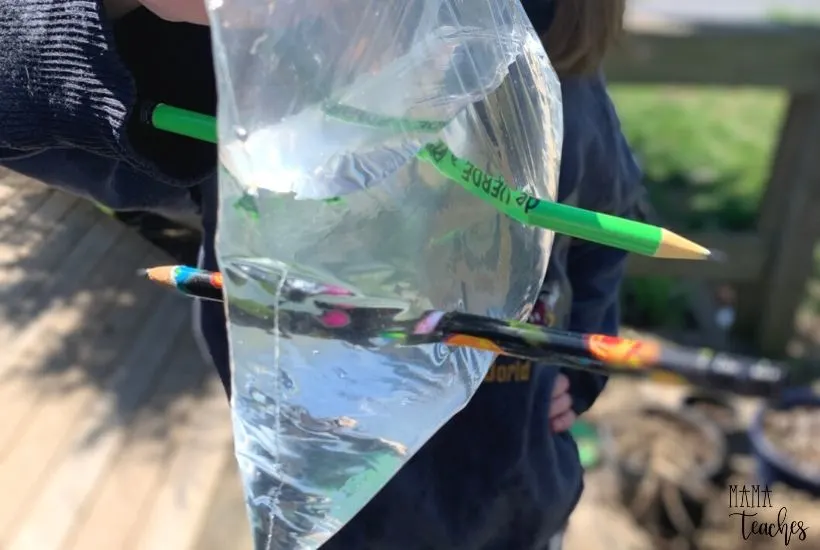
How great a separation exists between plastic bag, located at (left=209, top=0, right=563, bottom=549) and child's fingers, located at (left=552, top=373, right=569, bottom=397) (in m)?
0.38

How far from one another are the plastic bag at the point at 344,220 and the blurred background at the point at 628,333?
1.27 ft

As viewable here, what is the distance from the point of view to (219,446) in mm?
1614

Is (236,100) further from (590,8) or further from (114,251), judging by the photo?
(114,251)

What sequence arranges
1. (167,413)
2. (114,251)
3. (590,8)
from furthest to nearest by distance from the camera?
(167,413), (114,251), (590,8)

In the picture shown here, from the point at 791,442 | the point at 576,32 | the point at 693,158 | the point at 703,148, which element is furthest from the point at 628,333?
the point at 576,32

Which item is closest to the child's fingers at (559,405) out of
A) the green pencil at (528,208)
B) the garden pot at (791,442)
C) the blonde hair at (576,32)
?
the blonde hair at (576,32)

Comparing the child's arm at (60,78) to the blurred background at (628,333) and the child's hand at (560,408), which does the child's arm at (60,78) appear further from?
the child's hand at (560,408)

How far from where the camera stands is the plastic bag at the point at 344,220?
0.49 meters

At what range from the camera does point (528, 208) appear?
565 mm

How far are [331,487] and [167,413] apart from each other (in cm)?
104

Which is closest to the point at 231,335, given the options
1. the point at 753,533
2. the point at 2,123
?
the point at 2,123

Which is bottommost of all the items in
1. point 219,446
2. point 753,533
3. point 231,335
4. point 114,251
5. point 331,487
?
point 753,533

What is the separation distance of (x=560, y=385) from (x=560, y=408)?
0.02m

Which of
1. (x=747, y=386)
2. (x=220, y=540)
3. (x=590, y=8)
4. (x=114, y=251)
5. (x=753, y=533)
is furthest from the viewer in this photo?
(x=753, y=533)
